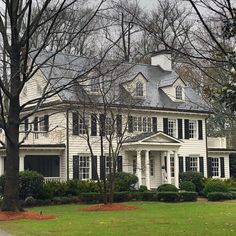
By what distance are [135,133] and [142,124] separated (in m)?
0.85

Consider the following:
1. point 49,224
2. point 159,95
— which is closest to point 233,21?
point 49,224

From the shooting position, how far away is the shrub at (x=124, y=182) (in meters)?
32.8

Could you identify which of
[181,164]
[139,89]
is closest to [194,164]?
[181,164]

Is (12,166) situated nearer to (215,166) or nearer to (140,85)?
(140,85)

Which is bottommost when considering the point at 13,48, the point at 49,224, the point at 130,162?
the point at 49,224

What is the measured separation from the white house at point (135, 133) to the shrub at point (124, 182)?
119 cm

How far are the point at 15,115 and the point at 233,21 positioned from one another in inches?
619

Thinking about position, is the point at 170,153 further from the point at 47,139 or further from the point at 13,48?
the point at 13,48

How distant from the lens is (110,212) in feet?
75.9

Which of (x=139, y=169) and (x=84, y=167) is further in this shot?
(x=139, y=169)

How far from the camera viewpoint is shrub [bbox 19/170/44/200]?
29303 millimetres

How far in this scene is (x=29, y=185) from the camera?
1157 inches

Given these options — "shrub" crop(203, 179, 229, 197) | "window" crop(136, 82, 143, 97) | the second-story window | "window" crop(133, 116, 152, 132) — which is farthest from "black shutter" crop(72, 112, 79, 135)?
"shrub" crop(203, 179, 229, 197)

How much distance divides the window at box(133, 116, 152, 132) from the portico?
76cm
